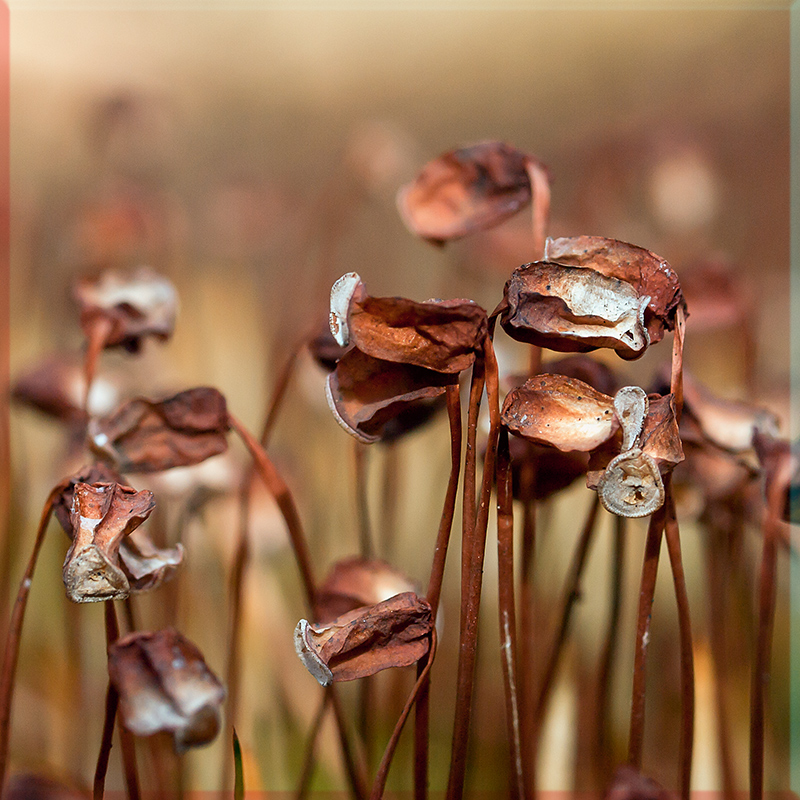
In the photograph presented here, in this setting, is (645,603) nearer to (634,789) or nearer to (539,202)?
(634,789)

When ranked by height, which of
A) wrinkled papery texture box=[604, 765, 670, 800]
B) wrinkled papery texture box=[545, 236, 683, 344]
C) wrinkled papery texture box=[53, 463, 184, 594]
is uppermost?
wrinkled papery texture box=[545, 236, 683, 344]

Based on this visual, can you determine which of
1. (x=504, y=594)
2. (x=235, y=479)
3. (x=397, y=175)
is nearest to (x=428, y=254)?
(x=397, y=175)

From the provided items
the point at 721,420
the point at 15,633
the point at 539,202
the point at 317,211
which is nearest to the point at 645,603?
the point at 721,420

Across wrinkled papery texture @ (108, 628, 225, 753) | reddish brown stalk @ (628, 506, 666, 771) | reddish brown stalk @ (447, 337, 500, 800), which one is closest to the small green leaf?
wrinkled papery texture @ (108, 628, 225, 753)

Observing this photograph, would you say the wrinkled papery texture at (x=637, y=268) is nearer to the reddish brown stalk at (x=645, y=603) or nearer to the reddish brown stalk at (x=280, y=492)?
the reddish brown stalk at (x=645, y=603)

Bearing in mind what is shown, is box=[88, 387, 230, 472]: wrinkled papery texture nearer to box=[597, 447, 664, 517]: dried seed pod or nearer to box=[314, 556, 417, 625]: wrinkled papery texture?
box=[314, 556, 417, 625]: wrinkled papery texture

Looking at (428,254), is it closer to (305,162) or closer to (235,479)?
(305,162)
